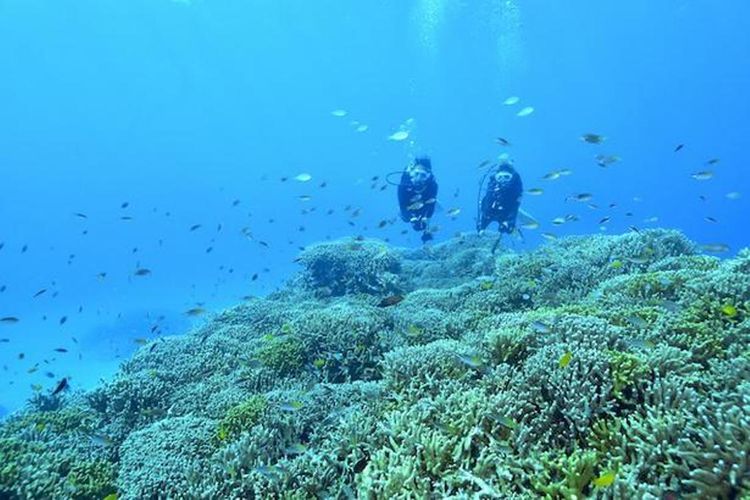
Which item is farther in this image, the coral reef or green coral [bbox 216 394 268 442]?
green coral [bbox 216 394 268 442]


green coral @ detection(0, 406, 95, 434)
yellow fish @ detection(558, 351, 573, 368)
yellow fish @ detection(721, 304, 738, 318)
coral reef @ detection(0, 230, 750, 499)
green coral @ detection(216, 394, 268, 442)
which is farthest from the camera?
green coral @ detection(0, 406, 95, 434)

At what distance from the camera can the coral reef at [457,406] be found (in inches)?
137

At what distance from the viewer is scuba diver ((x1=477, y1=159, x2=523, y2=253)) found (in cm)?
1298

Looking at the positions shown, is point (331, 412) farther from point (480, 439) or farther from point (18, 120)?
point (18, 120)

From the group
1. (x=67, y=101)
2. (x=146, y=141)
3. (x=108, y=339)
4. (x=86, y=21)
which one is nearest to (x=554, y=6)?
(x=108, y=339)

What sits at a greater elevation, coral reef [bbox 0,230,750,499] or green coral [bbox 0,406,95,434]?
coral reef [bbox 0,230,750,499]

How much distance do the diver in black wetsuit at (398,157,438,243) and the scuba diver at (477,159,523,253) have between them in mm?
1497

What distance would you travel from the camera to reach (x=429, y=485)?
3.73 meters

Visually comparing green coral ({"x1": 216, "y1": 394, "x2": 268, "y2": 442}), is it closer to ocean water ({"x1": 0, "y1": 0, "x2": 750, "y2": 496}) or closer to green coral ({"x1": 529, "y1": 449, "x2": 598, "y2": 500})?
green coral ({"x1": 529, "y1": 449, "x2": 598, "y2": 500})

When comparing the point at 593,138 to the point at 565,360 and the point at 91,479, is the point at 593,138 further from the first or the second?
the point at 91,479

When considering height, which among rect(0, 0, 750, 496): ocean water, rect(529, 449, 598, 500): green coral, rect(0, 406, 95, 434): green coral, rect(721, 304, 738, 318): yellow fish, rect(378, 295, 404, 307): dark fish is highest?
rect(0, 0, 750, 496): ocean water

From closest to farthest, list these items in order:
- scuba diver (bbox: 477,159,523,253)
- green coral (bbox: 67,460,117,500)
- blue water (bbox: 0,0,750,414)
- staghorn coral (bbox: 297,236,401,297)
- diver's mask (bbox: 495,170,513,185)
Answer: green coral (bbox: 67,460,117,500) < diver's mask (bbox: 495,170,513,185) < scuba diver (bbox: 477,159,523,253) < staghorn coral (bbox: 297,236,401,297) < blue water (bbox: 0,0,750,414)

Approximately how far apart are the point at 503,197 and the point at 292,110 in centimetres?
18797

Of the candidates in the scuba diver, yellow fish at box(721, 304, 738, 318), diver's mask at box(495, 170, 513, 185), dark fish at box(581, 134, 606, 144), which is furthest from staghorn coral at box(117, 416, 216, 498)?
diver's mask at box(495, 170, 513, 185)
